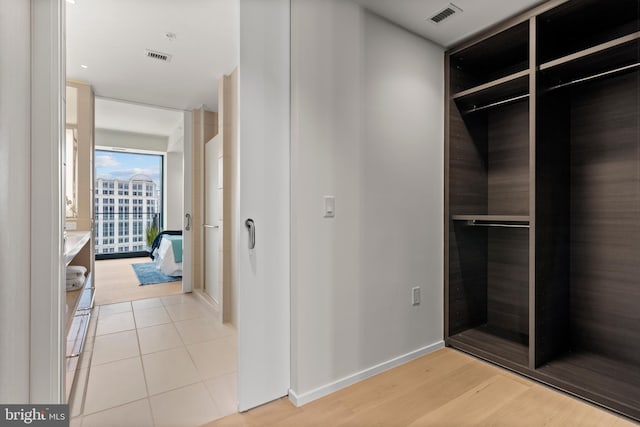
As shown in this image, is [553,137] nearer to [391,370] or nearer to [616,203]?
[616,203]

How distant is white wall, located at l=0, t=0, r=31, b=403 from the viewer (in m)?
0.94

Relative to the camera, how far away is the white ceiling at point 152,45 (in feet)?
7.01

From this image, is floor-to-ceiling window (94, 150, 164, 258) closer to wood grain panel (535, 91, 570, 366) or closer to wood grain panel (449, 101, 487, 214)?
wood grain panel (449, 101, 487, 214)

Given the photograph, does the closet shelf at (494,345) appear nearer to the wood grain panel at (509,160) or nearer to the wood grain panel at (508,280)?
the wood grain panel at (508,280)

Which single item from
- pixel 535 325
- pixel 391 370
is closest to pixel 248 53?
pixel 391 370

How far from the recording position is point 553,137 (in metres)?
2.07

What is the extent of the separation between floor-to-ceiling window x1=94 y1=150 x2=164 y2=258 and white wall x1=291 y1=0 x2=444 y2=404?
6.43 m

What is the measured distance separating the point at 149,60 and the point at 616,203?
150 inches

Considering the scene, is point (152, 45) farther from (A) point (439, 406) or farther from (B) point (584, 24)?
(A) point (439, 406)

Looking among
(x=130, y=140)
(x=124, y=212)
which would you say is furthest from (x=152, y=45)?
(x=124, y=212)

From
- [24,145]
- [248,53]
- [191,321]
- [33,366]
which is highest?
[248,53]

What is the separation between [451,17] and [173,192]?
22.2ft

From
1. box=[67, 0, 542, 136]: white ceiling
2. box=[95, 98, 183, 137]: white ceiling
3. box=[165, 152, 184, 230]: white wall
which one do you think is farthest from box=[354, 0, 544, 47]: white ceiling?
box=[165, 152, 184, 230]: white wall

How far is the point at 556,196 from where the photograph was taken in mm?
2094
